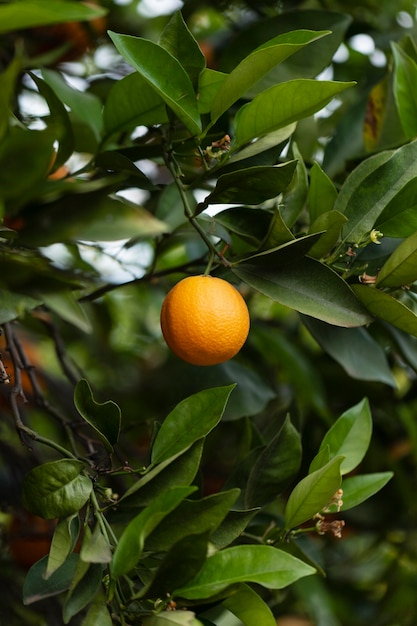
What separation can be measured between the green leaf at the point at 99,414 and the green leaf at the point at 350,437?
0.97 feet

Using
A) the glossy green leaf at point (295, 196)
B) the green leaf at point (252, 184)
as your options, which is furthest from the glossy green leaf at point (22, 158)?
the glossy green leaf at point (295, 196)

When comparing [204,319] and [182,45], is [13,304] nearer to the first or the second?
[204,319]

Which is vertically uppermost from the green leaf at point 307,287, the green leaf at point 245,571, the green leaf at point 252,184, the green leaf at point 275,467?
the green leaf at point 252,184

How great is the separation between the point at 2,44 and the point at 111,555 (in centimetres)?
100

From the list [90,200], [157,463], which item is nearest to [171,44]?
[90,200]

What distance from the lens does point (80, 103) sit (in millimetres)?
1020

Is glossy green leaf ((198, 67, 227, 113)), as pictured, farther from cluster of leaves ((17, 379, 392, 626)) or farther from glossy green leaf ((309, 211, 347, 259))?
cluster of leaves ((17, 379, 392, 626))

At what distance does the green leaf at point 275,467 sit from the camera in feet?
3.13

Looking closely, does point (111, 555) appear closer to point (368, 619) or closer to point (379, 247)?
point (379, 247)

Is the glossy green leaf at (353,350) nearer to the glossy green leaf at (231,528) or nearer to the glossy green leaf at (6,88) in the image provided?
the glossy green leaf at (231,528)

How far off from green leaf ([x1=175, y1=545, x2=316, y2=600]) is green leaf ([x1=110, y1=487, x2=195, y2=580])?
6 cm

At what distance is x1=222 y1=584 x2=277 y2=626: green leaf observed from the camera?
764 mm

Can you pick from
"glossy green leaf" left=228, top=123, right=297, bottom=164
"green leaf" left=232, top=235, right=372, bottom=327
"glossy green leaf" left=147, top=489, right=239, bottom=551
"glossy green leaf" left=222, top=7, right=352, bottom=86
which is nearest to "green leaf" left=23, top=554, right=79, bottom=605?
"glossy green leaf" left=147, top=489, right=239, bottom=551

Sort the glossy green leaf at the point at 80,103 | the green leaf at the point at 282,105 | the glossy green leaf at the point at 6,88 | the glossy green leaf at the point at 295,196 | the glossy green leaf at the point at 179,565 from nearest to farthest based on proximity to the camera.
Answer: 1. the glossy green leaf at the point at 6,88
2. the glossy green leaf at the point at 179,565
3. the green leaf at the point at 282,105
4. the glossy green leaf at the point at 295,196
5. the glossy green leaf at the point at 80,103
